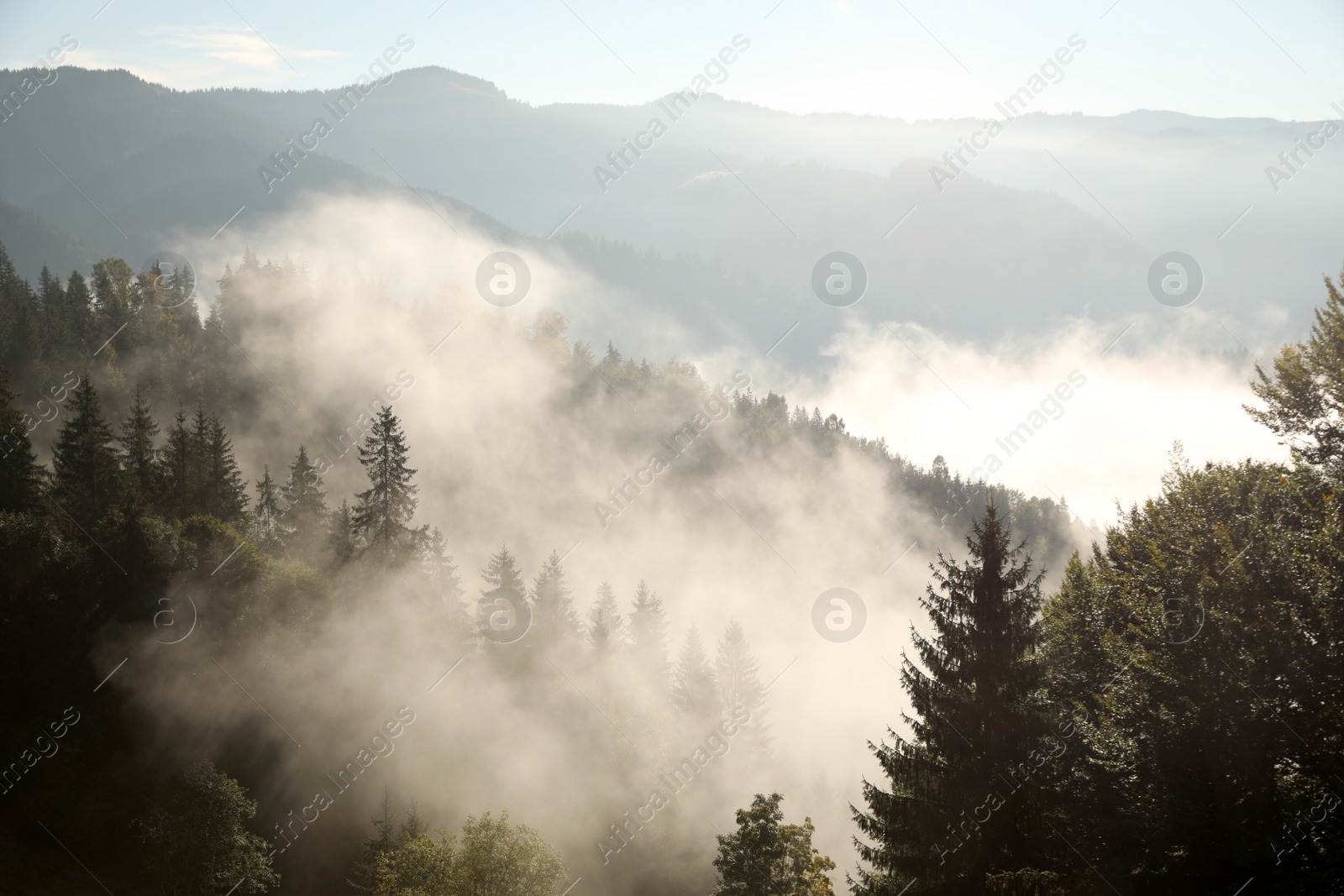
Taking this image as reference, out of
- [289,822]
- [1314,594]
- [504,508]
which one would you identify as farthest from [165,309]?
[1314,594]

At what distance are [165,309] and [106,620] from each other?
281 ft

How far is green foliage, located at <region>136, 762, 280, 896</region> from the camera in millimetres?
32156

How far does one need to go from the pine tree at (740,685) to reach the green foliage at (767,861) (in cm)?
5045

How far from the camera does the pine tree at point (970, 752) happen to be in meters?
19.4

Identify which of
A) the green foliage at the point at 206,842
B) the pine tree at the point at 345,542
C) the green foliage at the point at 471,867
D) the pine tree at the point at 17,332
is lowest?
the green foliage at the point at 206,842

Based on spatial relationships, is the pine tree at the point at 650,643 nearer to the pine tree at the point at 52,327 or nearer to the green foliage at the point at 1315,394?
the green foliage at the point at 1315,394

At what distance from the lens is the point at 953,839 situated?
64.3 feet

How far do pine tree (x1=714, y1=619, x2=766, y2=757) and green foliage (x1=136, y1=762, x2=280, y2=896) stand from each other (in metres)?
47.4

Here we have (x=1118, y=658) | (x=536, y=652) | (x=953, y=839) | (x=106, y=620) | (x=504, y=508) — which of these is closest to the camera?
(x=953, y=839)

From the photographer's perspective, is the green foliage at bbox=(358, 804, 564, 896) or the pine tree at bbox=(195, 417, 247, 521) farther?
the pine tree at bbox=(195, 417, 247, 521)

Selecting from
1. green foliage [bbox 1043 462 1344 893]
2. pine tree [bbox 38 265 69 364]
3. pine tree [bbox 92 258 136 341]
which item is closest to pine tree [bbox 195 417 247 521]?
pine tree [bbox 38 265 69 364]

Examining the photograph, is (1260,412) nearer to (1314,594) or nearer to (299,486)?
(1314,594)

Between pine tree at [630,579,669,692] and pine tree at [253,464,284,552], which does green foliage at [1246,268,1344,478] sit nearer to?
pine tree at [630,579,669,692]

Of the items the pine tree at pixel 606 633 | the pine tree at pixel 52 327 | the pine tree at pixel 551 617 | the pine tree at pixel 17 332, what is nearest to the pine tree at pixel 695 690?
the pine tree at pixel 606 633
